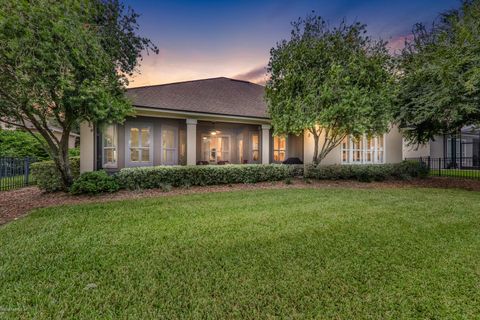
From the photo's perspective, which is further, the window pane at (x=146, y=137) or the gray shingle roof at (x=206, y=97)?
the window pane at (x=146, y=137)

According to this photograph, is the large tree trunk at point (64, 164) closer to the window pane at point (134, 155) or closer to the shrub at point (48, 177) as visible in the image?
→ the shrub at point (48, 177)

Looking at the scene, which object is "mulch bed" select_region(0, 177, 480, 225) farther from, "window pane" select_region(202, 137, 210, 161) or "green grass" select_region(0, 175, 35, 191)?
"window pane" select_region(202, 137, 210, 161)

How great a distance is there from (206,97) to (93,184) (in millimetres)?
7225

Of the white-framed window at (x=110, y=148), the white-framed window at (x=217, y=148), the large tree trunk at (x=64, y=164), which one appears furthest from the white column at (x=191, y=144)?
the large tree trunk at (x=64, y=164)

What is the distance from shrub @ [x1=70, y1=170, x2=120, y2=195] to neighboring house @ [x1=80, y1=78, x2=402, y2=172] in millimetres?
1575

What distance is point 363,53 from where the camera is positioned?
904 centimetres

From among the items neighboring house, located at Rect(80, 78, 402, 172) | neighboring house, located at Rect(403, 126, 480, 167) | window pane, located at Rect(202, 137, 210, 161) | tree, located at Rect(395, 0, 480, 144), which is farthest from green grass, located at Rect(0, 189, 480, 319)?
neighboring house, located at Rect(403, 126, 480, 167)

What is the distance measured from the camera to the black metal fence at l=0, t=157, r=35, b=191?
8.75 metres

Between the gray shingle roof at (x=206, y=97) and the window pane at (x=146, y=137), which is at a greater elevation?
the gray shingle roof at (x=206, y=97)

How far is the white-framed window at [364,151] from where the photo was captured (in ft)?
43.5

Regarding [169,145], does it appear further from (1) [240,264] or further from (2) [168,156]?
(1) [240,264]

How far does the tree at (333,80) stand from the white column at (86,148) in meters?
7.46

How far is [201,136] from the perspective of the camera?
1295 centimetres

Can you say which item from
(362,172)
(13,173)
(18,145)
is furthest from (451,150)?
(18,145)
